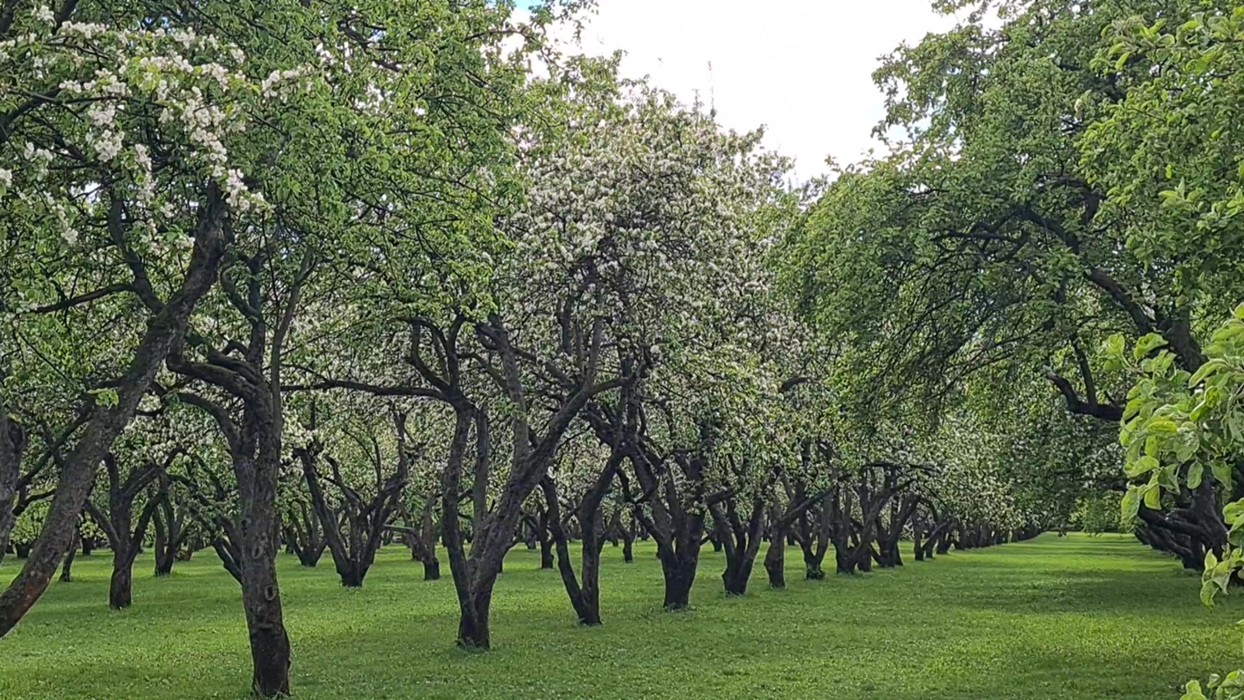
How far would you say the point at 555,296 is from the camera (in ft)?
74.7

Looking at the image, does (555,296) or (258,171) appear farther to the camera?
(555,296)

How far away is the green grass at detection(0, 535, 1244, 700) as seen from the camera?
19.1 metres

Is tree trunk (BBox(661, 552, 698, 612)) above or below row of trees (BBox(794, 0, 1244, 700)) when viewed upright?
below

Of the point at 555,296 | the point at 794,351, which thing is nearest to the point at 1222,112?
the point at 555,296

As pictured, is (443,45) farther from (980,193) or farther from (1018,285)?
(1018,285)

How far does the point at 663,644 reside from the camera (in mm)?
24859

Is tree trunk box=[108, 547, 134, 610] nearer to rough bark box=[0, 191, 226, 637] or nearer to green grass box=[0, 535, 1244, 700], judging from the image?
green grass box=[0, 535, 1244, 700]

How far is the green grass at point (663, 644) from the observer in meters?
19.1

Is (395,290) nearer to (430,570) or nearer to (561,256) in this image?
(561,256)

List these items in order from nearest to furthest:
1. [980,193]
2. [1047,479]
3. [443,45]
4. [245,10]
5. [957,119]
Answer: [245,10] → [443,45] → [980,193] → [957,119] → [1047,479]

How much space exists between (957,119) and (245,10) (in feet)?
46.1

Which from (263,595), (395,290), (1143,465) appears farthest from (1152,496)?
(263,595)

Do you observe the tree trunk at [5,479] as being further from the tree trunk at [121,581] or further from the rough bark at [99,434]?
the tree trunk at [121,581]

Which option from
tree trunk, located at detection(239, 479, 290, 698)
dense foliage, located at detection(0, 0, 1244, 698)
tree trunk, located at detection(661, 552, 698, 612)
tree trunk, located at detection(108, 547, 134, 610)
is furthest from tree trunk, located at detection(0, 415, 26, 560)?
tree trunk, located at detection(108, 547, 134, 610)
